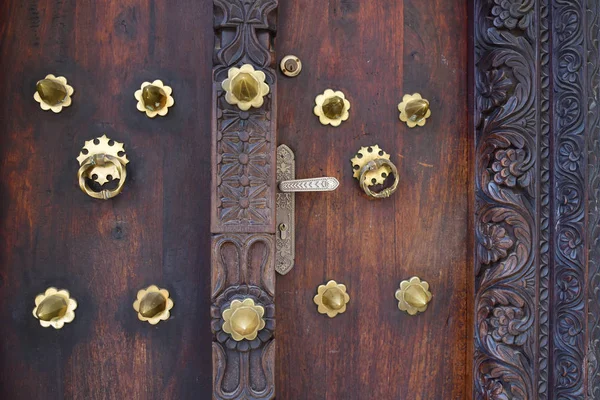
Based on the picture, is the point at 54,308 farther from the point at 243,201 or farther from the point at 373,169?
the point at 373,169

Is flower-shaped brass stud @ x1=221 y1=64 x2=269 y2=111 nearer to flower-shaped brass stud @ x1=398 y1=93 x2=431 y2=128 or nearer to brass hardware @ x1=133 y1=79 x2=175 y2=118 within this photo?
brass hardware @ x1=133 y1=79 x2=175 y2=118

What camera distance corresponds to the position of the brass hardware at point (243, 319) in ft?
1.84

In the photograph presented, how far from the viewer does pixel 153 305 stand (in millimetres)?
637

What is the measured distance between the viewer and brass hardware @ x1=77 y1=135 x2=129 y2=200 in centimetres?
62

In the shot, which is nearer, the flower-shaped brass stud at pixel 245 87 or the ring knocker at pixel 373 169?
the flower-shaped brass stud at pixel 245 87

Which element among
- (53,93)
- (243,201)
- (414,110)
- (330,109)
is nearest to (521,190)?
(414,110)

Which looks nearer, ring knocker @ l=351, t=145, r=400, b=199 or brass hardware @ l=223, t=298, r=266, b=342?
brass hardware @ l=223, t=298, r=266, b=342

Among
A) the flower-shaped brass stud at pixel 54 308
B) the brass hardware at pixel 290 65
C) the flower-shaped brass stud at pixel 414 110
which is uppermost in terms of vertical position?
the brass hardware at pixel 290 65

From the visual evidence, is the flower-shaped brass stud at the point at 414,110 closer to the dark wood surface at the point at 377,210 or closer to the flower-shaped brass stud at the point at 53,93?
the dark wood surface at the point at 377,210

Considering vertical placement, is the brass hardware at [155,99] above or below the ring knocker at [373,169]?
above

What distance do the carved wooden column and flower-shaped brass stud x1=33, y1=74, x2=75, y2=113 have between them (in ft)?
0.79

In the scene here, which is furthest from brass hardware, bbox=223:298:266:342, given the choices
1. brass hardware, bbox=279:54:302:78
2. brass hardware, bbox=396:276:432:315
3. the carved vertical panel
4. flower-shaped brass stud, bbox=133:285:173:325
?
the carved vertical panel

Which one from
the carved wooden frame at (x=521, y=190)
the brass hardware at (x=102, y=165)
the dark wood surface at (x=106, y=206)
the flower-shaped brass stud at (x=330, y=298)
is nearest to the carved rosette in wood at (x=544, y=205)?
the carved wooden frame at (x=521, y=190)

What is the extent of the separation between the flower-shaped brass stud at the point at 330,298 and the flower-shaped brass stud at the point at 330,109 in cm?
26
